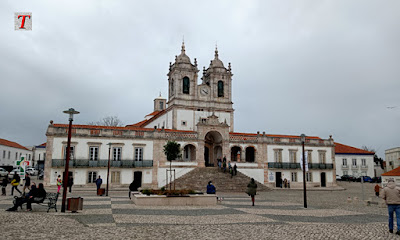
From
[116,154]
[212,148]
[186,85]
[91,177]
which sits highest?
[186,85]

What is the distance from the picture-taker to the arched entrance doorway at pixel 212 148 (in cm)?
4047

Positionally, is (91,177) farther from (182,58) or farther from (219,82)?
(219,82)

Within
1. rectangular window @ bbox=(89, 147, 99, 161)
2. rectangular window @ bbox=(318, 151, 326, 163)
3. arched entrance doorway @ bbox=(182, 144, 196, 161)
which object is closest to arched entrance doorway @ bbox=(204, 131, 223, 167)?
arched entrance doorway @ bbox=(182, 144, 196, 161)

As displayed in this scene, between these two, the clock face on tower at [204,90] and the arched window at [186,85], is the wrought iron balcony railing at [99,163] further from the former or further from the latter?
the clock face on tower at [204,90]

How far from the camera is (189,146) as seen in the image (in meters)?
38.9

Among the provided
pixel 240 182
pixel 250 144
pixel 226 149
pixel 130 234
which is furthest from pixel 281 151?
pixel 130 234

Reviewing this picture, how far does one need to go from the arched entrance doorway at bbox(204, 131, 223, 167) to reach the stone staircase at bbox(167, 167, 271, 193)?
513cm

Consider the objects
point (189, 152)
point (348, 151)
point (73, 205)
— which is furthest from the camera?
point (348, 151)

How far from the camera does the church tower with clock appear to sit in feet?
147

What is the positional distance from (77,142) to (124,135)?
15.2 feet

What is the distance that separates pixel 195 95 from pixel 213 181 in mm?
16988

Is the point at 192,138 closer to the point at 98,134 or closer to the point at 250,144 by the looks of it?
the point at 250,144

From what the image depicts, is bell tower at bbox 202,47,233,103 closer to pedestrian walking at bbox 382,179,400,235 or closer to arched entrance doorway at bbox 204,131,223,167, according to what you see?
arched entrance doorway at bbox 204,131,223,167

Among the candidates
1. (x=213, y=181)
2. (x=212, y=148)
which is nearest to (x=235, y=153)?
(x=212, y=148)
